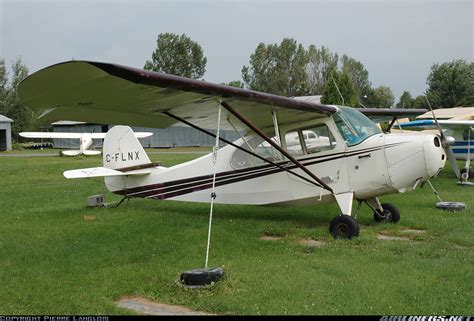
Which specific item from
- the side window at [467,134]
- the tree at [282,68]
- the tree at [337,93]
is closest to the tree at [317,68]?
the tree at [282,68]

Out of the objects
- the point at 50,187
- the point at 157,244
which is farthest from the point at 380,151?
the point at 50,187

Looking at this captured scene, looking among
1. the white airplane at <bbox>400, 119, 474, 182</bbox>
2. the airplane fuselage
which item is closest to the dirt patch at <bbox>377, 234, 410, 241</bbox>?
the airplane fuselage

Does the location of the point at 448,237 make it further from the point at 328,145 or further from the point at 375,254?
the point at 328,145

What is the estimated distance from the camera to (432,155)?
845 centimetres

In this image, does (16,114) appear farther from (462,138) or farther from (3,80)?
(462,138)

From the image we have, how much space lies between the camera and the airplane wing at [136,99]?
17.7ft

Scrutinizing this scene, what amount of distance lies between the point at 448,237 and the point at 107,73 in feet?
21.2

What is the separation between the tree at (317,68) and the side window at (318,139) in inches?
2823

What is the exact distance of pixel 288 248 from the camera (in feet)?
25.3

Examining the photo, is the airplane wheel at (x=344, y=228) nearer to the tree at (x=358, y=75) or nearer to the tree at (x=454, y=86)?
the tree at (x=454, y=86)

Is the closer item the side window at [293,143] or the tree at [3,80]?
the side window at [293,143]

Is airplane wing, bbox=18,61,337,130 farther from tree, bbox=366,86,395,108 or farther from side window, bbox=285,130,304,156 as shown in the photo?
tree, bbox=366,86,395,108

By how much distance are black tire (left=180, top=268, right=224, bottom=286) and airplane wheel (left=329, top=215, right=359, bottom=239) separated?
3401mm

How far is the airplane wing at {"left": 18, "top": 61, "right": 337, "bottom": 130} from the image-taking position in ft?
17.7
